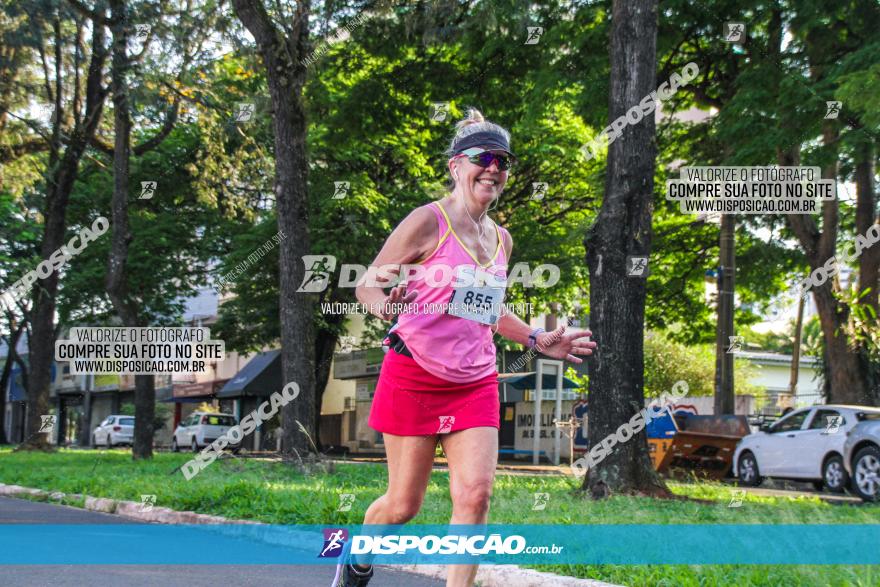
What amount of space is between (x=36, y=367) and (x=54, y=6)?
9863 millimetres

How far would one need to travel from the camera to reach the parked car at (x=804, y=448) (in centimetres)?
1739

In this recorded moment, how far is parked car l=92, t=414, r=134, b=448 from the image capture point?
4688 centimetres

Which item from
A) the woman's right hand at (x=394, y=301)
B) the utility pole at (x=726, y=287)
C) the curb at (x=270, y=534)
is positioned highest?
the utility pole at (x=726, y=287)

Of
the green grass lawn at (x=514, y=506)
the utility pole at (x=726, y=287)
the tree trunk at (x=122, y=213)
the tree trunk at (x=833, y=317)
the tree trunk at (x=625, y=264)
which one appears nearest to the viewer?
the green grass lawn at (x=514, y=506)

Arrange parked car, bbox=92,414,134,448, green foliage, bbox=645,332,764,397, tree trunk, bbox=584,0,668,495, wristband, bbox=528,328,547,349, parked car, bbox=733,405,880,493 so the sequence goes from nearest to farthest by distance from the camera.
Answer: wristband, bbox=528,328,547,349, tree trunk, bbox=584,0,668,495, parked car, bbox=733,405,880,493, green foliage, bbox=645,332,764,397, parked car, bbox=92,414,134,448

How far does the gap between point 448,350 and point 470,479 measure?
518 mm

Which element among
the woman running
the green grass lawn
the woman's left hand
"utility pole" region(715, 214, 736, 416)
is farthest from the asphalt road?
"utility pole" region(715, 214, 736, 416)

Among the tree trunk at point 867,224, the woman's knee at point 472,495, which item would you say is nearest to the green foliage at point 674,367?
the tree trunk at point 867,224

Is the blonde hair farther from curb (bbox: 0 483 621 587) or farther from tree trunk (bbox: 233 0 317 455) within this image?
tree trunk (bbox: 233 0 317 455)

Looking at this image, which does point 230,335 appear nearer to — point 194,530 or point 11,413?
point 194,530

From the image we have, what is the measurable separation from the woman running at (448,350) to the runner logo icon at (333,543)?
2.80 metres

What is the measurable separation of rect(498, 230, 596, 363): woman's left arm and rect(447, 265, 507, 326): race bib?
0.14 m

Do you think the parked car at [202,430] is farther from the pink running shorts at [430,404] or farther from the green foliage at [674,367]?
the pink running shorts at [430,404]

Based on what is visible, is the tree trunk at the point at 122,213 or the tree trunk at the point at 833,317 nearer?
the tree trunk at the point at 122,213
